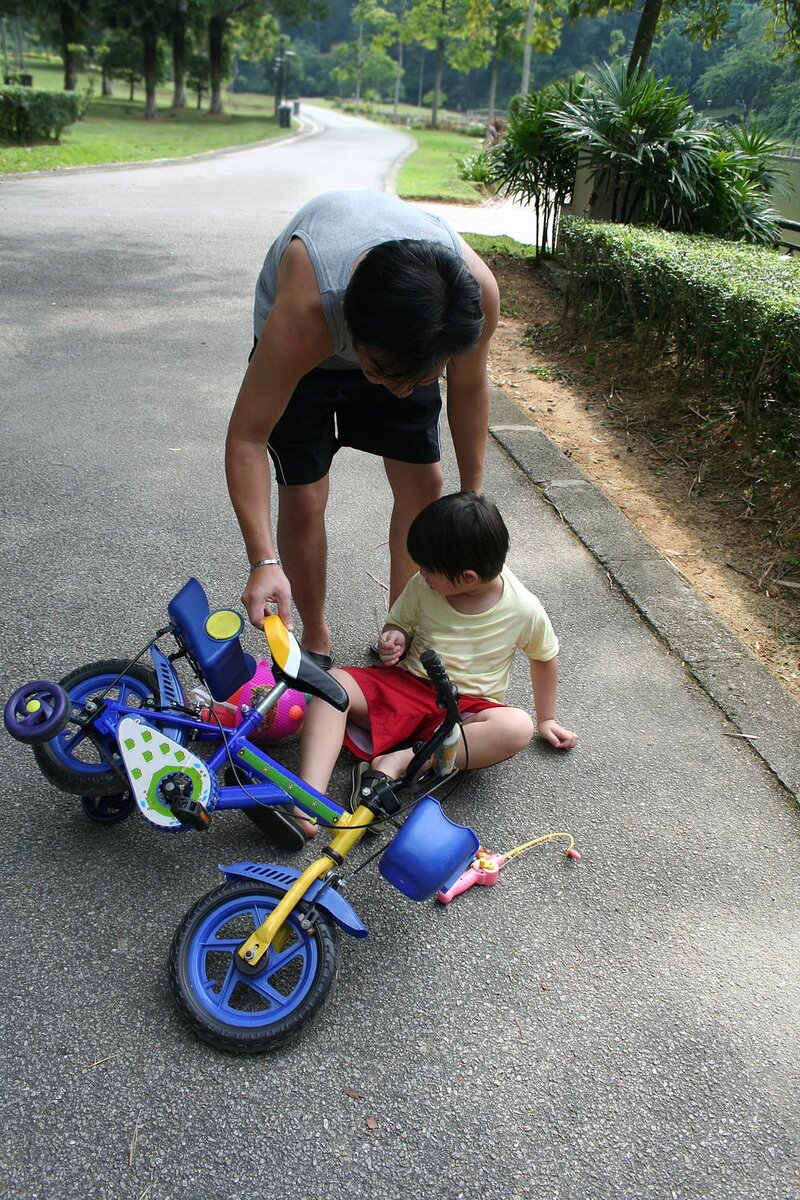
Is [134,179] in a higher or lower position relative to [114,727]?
higher

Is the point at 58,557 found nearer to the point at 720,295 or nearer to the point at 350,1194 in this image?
the point at 350,1194

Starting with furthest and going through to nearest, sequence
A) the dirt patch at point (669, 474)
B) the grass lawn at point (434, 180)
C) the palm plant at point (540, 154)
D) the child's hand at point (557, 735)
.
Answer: the grass lawn at point (434, 180) → the palm plant at point (540, 154) → the dirt patch at point (669, 474) → the child's hand at point (557, 735)

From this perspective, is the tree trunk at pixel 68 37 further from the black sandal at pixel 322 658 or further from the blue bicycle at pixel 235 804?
the blue bicycle at pixel 235 804

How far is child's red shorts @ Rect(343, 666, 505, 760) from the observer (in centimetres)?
241

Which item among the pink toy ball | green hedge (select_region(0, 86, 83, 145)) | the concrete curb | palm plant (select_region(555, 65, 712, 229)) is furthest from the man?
green hedge (select_region(0, 86, 83, 145))

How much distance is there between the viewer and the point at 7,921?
1.96 meters

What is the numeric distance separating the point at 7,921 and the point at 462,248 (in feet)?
6.13

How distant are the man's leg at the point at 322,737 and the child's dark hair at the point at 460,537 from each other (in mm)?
424

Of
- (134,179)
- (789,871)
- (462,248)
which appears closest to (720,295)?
(462,248)

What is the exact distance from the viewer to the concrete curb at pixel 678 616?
2842mm

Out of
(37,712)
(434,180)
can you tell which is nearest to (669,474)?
(37,712)

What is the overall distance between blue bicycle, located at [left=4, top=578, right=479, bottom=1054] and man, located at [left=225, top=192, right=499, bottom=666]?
195mm

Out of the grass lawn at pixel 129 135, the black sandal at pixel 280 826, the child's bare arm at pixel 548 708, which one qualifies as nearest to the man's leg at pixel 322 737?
the black sandal at pixel 280 826

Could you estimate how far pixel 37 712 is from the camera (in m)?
1.92
